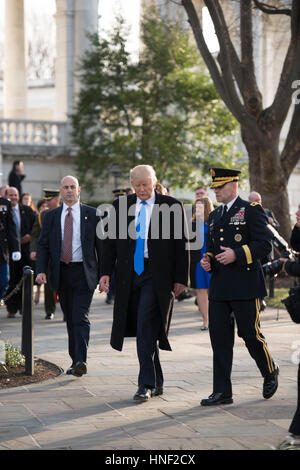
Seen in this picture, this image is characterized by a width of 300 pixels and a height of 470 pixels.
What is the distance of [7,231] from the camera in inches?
514

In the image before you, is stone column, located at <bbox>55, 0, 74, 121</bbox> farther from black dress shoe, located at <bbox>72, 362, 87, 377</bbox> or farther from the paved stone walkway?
black dress shoe, located at <bbox>72, 362, 87, 377</bbox>

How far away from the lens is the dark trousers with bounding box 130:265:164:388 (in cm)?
769

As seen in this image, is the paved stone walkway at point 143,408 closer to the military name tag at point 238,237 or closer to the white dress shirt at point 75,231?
the white dress shirt at point 75,231

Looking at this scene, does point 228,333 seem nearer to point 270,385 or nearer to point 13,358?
point 270,385

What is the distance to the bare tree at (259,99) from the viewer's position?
17375mm

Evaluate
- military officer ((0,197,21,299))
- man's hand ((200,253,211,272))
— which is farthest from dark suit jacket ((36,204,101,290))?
military officer ((0,197,21,299))

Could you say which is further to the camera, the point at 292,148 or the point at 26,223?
the point at 292,148

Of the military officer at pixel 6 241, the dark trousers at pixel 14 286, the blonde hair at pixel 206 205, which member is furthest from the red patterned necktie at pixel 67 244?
the dark trousers at pixel 14 286

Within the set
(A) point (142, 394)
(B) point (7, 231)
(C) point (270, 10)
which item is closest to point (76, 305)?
(A) point (142, 394)

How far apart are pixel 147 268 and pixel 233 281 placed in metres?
0.76

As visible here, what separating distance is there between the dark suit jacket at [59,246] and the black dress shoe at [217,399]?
2.08 metres

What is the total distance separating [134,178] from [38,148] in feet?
77.7

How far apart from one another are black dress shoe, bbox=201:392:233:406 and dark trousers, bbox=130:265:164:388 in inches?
A: 20.4

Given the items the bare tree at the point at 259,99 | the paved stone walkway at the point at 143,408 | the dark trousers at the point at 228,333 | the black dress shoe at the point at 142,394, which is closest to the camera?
the paved stone walkway at the point at 143,408
